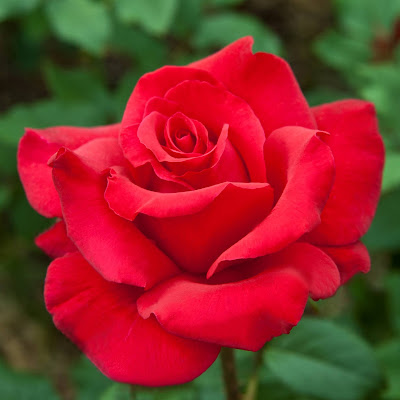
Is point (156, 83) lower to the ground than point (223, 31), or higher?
higher

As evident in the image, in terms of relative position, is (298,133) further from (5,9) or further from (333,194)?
(5,9)

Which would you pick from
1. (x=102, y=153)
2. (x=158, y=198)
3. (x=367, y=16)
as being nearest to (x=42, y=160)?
(x=102, y=153)

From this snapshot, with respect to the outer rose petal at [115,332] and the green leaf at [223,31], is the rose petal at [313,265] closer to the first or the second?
the outer rose petal at [115,332]

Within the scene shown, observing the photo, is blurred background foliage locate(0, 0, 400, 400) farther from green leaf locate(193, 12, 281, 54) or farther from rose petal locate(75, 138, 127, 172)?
rose petal locate(75, 138, 127, 172)

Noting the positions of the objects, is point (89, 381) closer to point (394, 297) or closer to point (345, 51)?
point (394, 297)

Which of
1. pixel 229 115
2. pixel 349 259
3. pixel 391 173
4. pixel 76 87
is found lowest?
pixel 76 87

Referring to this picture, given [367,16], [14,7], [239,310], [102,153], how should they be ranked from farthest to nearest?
[367,16], [14,7], [102,153], [239,310]

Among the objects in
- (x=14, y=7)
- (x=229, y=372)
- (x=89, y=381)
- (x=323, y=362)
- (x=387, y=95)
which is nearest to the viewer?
(x=229, y=372)

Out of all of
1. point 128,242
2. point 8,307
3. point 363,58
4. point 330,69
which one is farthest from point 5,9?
point 330,69
